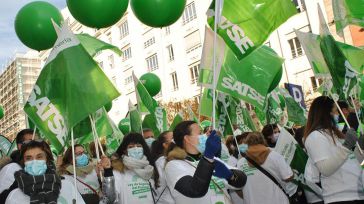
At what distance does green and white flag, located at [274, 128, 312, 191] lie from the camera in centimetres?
462

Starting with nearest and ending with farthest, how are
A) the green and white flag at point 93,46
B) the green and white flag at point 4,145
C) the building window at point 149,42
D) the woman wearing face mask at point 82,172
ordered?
the woman wearing face mask at point 82,172, the green and white flag at point 93,46, the green and white flag at point 4,145, the building window at point 149,42

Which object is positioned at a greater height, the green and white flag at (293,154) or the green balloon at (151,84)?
the green balloon at (151,84)

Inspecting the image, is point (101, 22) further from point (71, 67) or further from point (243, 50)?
point (243, 50)

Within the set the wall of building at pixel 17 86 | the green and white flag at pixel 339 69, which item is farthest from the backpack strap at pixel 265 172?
the wall of building at pixel 17 86

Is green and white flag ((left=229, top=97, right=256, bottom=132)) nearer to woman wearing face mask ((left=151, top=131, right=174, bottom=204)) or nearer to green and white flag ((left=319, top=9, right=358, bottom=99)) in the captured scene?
woman wearing face mask ((left=151, top=131, right=174, bottom=204))

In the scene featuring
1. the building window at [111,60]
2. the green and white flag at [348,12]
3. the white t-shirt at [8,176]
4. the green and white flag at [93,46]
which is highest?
the building window at [111,60]

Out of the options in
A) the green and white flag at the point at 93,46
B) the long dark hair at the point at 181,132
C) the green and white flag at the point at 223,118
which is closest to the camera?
the long dark hair at the point at 181,132

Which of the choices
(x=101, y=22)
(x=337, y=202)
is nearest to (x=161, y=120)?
(x=101, y=22)

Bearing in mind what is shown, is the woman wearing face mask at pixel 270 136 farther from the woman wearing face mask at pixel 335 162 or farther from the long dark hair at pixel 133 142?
the woman wearing face mask at pixel 335 162

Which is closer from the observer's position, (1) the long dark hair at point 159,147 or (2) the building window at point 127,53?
(1) the long dark hair at point 159,147

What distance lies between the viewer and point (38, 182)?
9.56 feet

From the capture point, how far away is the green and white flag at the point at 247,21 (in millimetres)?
3588

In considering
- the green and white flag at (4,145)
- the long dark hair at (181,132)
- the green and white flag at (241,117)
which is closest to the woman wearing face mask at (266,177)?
the long dark hair at (181,132)

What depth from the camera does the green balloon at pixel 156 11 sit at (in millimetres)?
5570
